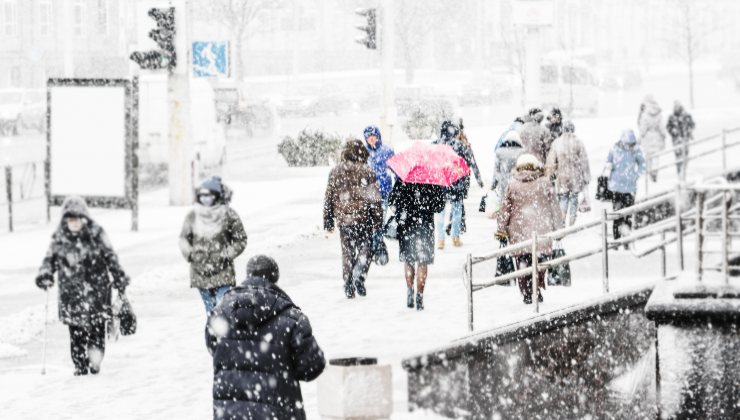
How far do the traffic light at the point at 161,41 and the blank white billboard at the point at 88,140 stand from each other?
1.34 metres

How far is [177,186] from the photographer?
2611 centimetres

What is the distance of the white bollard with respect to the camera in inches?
336

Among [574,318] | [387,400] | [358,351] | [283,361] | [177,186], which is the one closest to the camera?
[283,361]

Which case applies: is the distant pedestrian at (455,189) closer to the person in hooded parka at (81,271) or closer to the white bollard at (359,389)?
the person in hooded parka at (81,271)

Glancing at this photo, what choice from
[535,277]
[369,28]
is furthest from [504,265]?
[369,28]

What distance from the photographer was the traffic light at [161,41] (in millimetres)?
23734

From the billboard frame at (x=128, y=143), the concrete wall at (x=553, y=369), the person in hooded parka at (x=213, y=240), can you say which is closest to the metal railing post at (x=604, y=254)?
the concrete wall at (x=553, y=369)

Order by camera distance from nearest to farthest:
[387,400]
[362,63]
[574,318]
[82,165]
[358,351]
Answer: [387,400] → [574,318] → [358,351] → [82,165] → [362,63]

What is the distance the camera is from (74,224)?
1145 cm

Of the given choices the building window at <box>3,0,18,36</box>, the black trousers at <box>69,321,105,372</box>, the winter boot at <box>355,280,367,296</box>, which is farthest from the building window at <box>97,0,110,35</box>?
the black trousers at <box>69,321,105,372</box>

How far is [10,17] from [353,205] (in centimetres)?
6288

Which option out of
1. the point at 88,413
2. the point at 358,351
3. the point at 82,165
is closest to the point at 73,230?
the point at 88,413

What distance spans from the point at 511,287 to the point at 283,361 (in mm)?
7533

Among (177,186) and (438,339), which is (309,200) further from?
(438,339)
